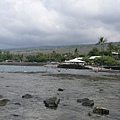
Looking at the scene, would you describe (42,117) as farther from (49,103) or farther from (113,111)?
(113,111)

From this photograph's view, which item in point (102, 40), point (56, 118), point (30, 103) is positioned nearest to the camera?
point (56, 118)

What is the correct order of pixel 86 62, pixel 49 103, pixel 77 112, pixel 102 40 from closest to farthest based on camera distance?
pixel 77 112, pixel 49 103, pixel 102 40, pixel 86 62

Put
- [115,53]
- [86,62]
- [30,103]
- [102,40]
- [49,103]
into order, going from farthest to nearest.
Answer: [115,53] < [86,62] < [102,40] < [30,103] < [49,103]

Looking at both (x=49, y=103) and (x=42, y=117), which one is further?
(x=49, y=103)

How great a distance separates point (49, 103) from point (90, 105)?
418 cm

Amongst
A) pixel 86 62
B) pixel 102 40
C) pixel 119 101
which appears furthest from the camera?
pixel 86 62

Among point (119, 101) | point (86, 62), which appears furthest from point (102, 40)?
point (119, 101)

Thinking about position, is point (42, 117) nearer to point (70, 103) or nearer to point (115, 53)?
point (70, 103)

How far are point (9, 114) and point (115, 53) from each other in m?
165

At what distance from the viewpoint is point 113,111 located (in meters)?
23.7

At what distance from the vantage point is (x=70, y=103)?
27391 millimetres

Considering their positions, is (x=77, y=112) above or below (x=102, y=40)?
below

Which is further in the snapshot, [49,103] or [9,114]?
[49,103]

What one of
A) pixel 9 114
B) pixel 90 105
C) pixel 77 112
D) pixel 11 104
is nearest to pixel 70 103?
pixel 90 105
